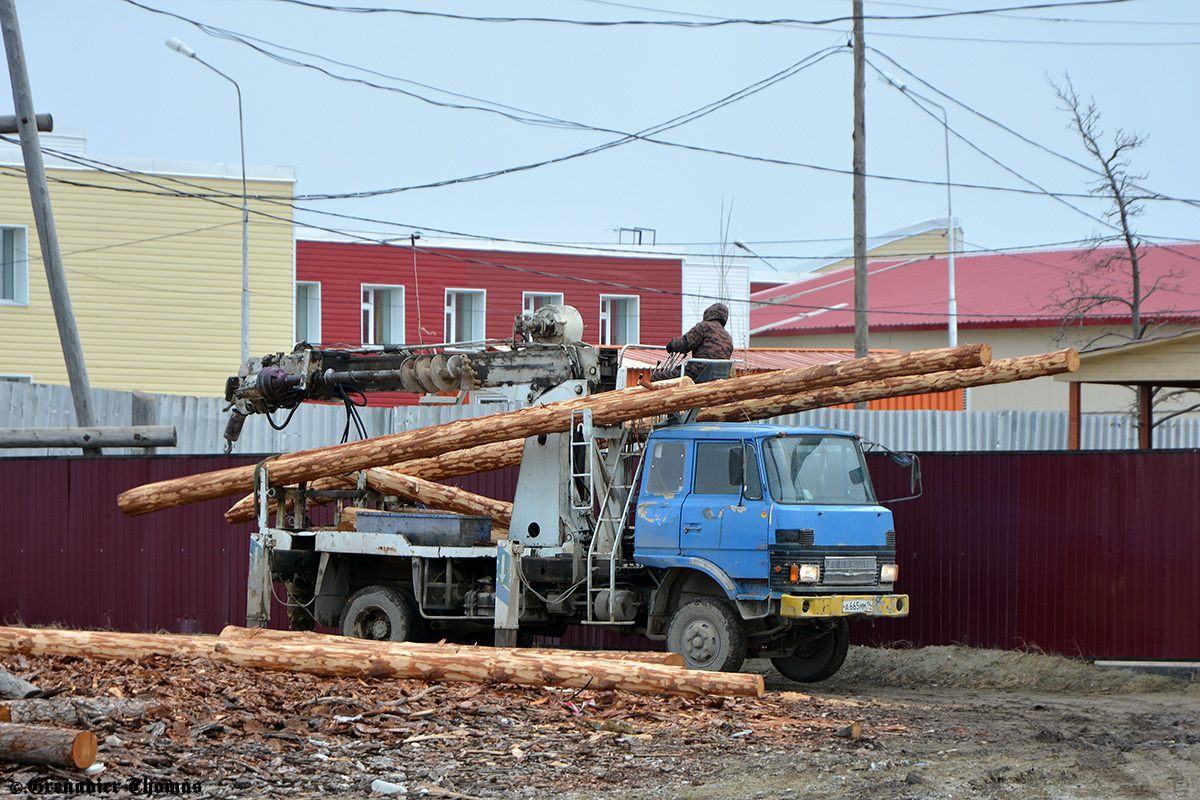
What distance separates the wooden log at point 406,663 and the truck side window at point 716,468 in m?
1.82

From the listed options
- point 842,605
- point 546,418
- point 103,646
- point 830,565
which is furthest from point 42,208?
point 842,605

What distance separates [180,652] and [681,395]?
15.5 feet

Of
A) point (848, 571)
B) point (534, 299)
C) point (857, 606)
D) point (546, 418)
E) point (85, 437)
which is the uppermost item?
point (534, 299)

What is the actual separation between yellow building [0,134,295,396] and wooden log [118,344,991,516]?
60.5 ft

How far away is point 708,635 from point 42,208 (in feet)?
35.3

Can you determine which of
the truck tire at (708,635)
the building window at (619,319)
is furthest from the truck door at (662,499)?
the building window at (619,319)

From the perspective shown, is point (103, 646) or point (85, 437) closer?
point (103, 646)

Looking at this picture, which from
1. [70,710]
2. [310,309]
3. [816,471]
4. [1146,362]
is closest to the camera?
[70,710]

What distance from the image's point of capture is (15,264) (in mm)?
31672

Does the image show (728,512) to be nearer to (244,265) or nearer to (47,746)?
(47,746)

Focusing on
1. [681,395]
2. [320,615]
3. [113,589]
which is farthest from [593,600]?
[113,589]

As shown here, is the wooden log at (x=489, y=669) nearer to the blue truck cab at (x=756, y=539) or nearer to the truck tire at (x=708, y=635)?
the truck tire at (x=708, y=635)

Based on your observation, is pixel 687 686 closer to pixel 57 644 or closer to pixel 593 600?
pixel 593 600

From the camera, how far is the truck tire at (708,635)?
11.8 metres
